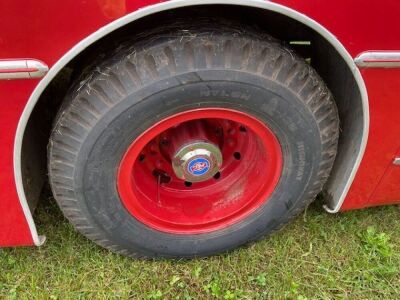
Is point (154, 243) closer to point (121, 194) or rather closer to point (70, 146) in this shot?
point (121, 194)

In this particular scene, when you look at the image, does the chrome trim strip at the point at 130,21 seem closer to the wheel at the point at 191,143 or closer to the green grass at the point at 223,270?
the wheel at the point at 191,143

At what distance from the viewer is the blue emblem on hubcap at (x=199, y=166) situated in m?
1.88

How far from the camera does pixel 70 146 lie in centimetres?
164

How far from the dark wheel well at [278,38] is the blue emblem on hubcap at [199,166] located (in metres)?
0.53

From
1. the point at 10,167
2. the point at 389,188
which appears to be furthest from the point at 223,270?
the point at 10,167

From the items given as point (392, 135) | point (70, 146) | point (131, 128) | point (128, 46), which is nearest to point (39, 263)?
point (70, 146)

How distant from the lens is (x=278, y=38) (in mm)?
1914

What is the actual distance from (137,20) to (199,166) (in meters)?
0.59

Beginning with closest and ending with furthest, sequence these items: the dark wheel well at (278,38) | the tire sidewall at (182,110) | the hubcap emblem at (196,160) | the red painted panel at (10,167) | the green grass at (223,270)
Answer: the red painted panel at (10,167) → the tire sidewall at (182,110) → the dark wheel well at (278,38) → the hubcap emblem at (196,160) → the green grass at (223,270)

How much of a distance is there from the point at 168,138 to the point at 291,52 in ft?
1.95

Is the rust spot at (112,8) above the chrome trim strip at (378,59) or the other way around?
above

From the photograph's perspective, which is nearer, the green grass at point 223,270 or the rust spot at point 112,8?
the rust spot at point 112,8

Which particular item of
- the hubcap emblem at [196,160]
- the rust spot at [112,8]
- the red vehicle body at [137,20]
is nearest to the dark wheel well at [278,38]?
the red vehicle body at [137,20]

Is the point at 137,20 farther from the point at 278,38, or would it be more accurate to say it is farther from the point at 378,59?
the point at 378,59
